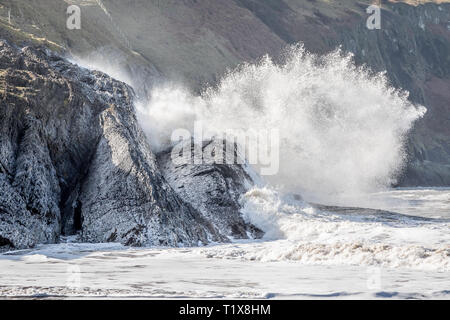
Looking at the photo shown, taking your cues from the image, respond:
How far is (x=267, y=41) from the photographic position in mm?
55906

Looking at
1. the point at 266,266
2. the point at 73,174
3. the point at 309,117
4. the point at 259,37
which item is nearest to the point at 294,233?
the point at 266,266

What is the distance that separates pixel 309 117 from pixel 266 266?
69.9 feet

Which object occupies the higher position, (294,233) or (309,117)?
(309,117)

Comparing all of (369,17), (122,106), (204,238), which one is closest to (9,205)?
(204,238)

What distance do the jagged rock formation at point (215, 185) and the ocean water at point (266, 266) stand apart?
1.98 feet

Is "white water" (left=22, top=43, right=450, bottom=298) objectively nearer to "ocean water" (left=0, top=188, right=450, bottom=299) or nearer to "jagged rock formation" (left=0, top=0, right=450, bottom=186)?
"ocean water" (left=0, top=188, right=450, bottom=299)

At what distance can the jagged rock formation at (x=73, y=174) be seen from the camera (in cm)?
1135

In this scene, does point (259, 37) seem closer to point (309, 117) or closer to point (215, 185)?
point (309, 117)

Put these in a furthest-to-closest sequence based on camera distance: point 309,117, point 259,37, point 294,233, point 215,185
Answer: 1. point 259,37
2. point 309,117
3. point 215,185
4. point 294,233

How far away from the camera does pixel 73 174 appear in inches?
520

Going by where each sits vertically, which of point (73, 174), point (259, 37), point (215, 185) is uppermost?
point (259, 37)

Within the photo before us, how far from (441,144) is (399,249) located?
60300mm

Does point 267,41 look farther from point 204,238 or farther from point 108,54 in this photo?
point 204,238

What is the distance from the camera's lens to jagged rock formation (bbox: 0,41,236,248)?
1135 cm
